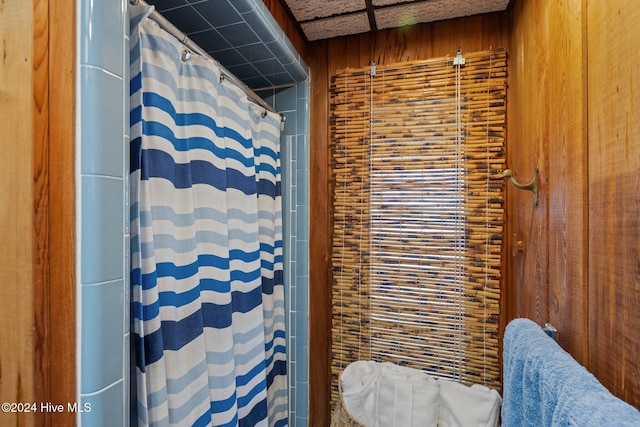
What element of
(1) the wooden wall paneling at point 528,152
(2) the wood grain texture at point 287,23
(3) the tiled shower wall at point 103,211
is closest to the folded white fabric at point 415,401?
(1) the wooden wall paneling at point 528,152

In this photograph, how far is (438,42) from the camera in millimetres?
1487

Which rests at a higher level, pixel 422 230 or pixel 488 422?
pixel 422 230

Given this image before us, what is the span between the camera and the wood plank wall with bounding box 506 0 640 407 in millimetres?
545

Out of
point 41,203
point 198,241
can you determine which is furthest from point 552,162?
point 41,203

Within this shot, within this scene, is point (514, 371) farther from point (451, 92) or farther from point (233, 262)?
point (451, 92)

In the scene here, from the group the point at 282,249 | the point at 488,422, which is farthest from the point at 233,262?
the point at 488,422

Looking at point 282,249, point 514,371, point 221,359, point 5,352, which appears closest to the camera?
point 5,352

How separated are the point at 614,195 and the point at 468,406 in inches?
42.9

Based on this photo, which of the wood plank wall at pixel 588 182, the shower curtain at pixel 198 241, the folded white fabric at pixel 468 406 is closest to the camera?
the wood plank wall at pixel 588 182

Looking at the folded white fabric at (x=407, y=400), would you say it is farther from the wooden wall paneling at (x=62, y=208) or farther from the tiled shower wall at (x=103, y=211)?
the wooden wall paneling at (x=62, y=208)

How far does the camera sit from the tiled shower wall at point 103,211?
59 cm

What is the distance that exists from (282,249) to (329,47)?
1108 millimetres

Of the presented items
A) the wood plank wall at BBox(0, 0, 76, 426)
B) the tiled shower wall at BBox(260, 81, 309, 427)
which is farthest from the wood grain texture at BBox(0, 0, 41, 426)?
the tiled shower wall at BBox(260, 81, 309, 427)

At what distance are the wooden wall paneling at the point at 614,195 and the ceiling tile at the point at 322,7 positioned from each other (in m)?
0.90
